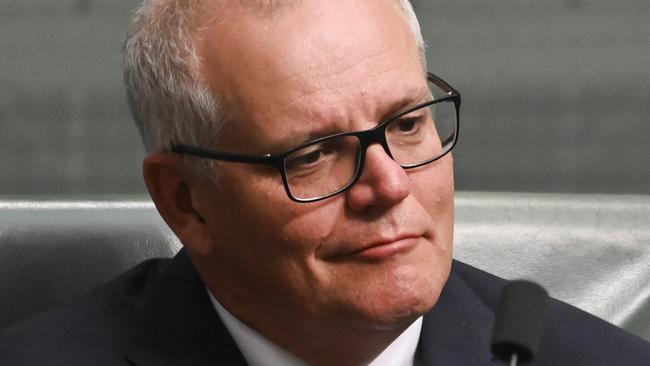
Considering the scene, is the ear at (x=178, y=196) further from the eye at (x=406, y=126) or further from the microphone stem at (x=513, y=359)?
the microphone stem at (x=513, y=359)

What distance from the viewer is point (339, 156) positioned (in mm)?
1416

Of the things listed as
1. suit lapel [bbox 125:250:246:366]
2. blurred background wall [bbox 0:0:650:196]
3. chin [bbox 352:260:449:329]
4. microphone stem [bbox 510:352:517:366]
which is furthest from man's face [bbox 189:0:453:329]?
blurred background wall [bbox 0:0:650:196]

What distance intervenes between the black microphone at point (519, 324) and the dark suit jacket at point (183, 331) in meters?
0.39

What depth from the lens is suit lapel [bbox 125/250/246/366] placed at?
1.57m

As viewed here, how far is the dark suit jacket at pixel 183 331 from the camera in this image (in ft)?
5.20

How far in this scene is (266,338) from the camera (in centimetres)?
155

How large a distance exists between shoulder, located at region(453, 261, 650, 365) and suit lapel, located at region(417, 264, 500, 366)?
0.05 m

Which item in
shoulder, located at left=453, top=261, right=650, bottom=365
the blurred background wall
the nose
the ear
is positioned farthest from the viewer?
the blurred background wall

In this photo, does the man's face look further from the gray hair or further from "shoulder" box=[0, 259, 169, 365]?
"shoulder" box=[0, 259, 169, 365]

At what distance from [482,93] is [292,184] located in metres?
1.14

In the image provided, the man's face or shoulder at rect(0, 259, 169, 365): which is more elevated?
the man's face

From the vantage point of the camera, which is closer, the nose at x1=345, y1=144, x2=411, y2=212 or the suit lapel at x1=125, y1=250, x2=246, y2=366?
the nose at x1=345, y1=144, x2=411, y2=212

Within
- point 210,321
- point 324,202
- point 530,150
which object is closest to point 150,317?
point 210,321

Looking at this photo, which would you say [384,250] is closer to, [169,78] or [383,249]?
[383,249]
